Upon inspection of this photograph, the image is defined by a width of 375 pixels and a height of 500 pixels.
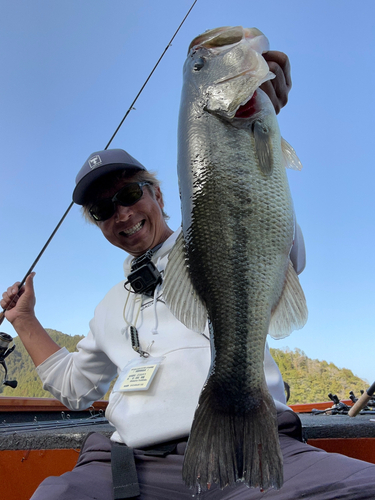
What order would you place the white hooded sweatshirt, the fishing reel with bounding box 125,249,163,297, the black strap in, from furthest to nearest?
the fishing reel with bounding box 125,249,163,297 < the white hooded sweatshirt < the black strap

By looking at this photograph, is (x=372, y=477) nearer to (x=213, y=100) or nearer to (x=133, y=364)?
(x=133, y=364)

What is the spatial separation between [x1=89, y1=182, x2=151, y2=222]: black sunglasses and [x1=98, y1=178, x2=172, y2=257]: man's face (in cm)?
3

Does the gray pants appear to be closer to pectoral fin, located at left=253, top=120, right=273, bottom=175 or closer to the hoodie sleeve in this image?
the hoodie sleeve

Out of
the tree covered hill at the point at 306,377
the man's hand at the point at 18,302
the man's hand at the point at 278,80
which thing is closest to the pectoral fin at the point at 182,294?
the man's hand at the point at 278,80

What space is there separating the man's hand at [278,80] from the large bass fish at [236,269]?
16cm

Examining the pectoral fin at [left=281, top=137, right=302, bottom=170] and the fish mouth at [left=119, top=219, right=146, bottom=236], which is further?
the fish mouth at [left=119, top=219, right=146, bottom=236]

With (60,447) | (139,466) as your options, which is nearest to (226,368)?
(139,466)

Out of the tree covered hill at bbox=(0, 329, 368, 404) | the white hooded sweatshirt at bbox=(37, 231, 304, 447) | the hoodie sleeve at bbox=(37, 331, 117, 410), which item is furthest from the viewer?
the tree covered hill at bbox=(0, 329, 368, 404)

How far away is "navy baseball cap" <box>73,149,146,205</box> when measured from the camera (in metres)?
2.16

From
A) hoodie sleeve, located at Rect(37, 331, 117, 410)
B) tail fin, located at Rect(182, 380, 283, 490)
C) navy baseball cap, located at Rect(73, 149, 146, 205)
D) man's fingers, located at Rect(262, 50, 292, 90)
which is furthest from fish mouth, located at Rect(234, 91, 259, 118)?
hoodie sleeve, located at Rect(37, 331, 117, 410)

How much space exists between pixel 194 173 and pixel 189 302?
15.5 inches

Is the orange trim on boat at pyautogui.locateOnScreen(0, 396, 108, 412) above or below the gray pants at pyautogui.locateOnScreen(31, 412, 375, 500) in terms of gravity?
below

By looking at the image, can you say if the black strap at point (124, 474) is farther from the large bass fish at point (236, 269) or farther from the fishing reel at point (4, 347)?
the fishing reel at point (4, 347)

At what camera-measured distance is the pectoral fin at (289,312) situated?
39.3 inches
